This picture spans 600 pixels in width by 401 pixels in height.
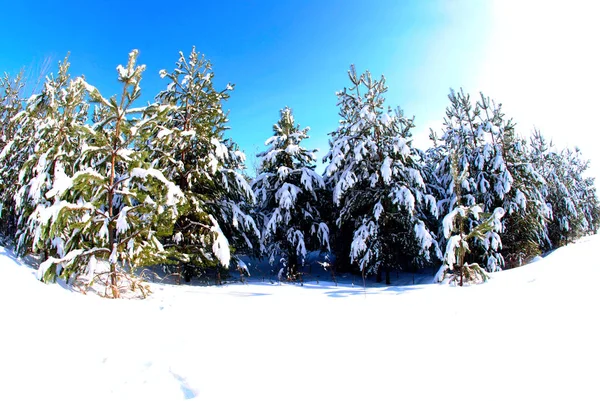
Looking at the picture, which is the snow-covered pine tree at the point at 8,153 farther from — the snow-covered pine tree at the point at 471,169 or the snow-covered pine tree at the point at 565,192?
the snow-covered pine tree at the point at 565,192

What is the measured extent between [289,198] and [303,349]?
9.05 m

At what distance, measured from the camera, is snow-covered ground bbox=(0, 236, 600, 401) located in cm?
199

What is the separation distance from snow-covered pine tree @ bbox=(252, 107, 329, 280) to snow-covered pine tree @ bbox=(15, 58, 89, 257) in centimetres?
687

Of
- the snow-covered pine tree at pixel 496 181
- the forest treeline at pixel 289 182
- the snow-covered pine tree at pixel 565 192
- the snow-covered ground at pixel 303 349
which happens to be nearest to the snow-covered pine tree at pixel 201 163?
Answer: the forest treeline at pixel 289 182

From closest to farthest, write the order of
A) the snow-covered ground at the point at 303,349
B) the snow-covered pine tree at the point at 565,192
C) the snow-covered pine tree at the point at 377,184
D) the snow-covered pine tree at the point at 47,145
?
the snow-covered ground at the point at 303,349 < the snow-covered pine tree at the point at 47,145 < the snow-covered pine tree at the point at 377,184 < the snow-covered pine tree at the point at 565,192

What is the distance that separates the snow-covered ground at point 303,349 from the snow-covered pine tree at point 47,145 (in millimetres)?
3948

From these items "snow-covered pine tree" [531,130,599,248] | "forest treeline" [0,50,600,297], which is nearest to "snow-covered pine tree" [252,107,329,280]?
"forest treeline" [0,50,600,297]

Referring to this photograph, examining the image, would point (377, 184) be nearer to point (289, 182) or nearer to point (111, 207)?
point (289, 182)

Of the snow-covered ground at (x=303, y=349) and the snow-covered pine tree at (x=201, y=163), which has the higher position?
the snow-covered pine tree at (x=201, y=163)

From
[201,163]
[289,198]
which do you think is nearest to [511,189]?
[289,198]

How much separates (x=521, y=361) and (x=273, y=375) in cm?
189

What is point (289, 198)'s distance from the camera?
37.8ft

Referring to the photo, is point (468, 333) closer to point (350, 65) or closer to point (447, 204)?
point (447, 204)

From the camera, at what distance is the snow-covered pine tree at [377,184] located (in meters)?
11.2
